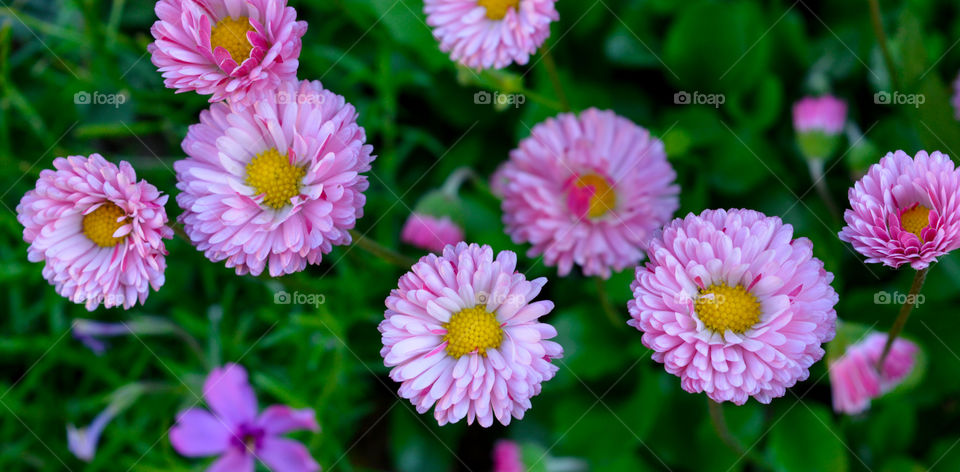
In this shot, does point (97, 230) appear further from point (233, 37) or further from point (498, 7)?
point (498, 7)

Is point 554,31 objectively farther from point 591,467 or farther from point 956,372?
point 956,372

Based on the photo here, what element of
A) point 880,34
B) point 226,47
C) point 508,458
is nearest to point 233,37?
point 226,47

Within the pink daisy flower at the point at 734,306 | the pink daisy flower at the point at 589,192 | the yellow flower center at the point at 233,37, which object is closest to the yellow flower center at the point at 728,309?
the pink daisy flower at the point at 734,306

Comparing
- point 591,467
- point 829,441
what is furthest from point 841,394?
point 591,467

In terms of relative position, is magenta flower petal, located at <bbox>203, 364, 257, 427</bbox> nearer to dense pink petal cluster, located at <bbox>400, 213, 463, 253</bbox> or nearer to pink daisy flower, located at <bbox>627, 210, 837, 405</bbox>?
dense pink petal cluster, located at <bbox>400, 213, 463, 253</bbox>

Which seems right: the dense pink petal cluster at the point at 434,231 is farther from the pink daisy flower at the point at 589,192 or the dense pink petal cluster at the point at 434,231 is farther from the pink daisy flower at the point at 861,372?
the pink daisy flower at the point at 861,372

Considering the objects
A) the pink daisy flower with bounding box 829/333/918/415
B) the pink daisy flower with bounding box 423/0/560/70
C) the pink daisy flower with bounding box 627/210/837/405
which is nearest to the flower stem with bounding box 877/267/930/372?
the pink daisy flower with bounding box 829/333/918/415
